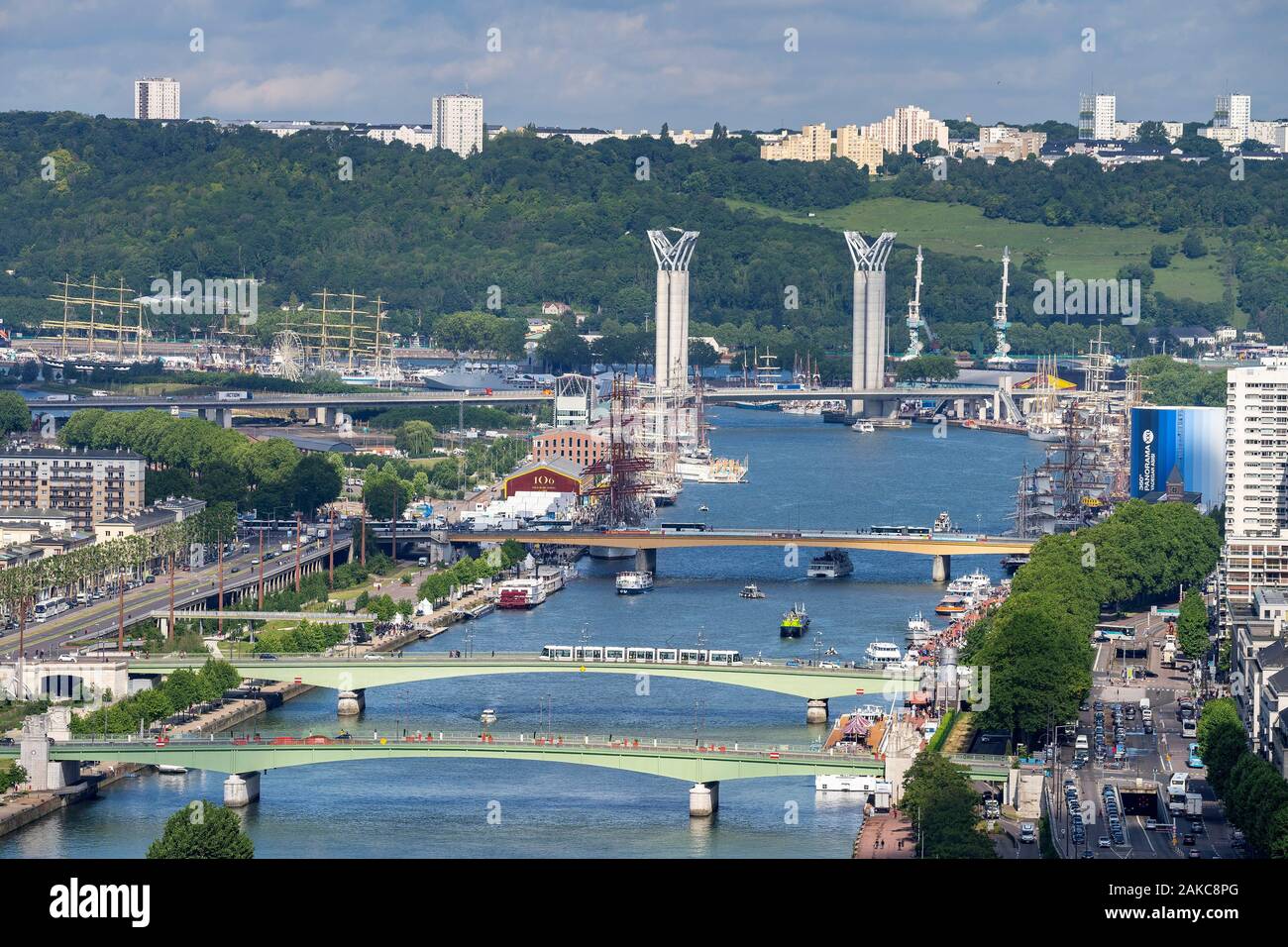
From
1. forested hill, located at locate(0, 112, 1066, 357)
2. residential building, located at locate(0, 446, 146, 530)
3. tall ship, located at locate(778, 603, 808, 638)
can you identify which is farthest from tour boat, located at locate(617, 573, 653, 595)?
forested hill, located at locate(0, 112, 1066, 357)

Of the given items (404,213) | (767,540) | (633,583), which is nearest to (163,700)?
(633,583)

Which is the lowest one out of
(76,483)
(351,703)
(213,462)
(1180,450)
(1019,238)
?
(351,703)

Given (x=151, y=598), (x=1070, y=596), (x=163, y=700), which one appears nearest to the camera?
(x=163, y=700)

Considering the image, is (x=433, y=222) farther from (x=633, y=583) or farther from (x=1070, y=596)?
(x=1070, y=596)

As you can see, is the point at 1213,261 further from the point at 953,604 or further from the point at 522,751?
the point at 522,751

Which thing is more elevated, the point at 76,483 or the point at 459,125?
the point at 459,125

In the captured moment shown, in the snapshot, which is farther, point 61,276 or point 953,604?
point 61,276
